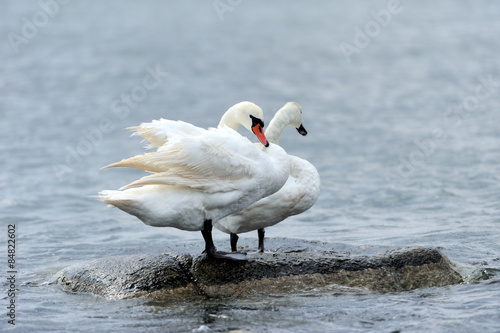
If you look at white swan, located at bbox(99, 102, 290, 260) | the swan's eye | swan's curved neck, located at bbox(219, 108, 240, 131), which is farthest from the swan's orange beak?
white swan, located at bbox(99, 102, 290, 260)

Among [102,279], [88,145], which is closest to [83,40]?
[88,145]

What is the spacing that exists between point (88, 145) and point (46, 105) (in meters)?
3.39

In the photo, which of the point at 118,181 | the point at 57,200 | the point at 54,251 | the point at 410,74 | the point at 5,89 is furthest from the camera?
the point at 410,74

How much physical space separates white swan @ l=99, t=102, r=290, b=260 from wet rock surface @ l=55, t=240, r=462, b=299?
0.72 feet

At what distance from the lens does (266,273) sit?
7.37 m

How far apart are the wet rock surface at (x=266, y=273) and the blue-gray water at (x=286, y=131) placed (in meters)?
0.15

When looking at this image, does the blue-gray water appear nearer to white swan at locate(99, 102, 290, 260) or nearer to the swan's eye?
white swan at locate(99, 102, 290, 260)

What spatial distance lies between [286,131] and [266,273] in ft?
38.1

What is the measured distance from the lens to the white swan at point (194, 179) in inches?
279

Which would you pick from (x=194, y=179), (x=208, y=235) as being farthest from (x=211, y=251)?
(x=194, y=179)

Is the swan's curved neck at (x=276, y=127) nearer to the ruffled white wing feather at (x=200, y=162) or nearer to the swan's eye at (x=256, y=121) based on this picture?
the swan's eye at (x=256, y=121)

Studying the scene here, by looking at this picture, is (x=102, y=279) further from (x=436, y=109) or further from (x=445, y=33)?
(x=445, y=33)

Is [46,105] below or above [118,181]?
above

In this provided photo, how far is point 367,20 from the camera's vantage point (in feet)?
92.9
